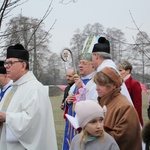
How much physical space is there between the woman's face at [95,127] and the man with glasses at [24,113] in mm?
1059

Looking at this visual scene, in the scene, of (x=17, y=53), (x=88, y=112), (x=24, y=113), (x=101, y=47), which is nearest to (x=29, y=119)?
(x=24, y=113)

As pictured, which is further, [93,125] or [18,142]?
[18,142]

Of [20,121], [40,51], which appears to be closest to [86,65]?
[20,121]

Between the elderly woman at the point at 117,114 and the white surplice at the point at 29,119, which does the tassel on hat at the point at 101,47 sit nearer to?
the white surplice at the point at 29,119

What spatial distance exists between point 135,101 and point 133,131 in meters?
2.63

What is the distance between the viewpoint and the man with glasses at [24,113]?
3.81m

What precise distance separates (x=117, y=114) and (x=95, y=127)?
419 millimetres

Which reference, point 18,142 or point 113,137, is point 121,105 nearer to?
point 113,137

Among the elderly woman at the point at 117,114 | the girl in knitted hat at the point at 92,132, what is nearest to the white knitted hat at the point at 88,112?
the girl in knitted hat at the point at 92,132

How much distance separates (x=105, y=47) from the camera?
446 centimetres

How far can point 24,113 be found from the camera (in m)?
3.84

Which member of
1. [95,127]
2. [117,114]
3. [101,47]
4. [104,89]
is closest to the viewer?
[95,127]

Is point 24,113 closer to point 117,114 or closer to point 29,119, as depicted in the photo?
point 29,119

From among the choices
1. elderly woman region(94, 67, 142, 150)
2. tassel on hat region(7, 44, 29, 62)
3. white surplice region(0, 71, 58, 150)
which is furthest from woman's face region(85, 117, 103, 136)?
tassel on hat region(7, 44, 29, 62)
